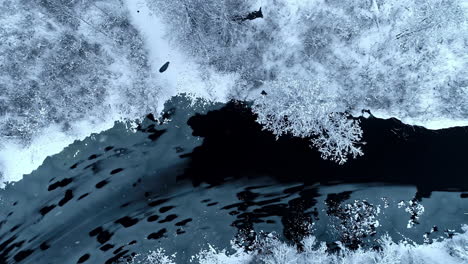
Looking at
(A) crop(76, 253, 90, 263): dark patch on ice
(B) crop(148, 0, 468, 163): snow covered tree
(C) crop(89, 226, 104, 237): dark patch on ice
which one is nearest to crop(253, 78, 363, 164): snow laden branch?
(B) crop(148, 0, 468, 163): snow covered tree

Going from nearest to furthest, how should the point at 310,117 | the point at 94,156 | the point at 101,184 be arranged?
the point at 310,117 < the point at 94,156 < the point at 101,184

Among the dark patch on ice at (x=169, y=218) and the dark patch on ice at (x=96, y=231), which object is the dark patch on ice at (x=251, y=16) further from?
the dark patch on ice at (x=96, y=231)

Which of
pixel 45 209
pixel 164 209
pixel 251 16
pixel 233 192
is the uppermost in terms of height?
pixel 251 16

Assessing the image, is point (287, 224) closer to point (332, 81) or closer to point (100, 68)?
point (332, 81)

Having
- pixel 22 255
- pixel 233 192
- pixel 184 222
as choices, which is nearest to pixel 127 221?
pixel 184 222

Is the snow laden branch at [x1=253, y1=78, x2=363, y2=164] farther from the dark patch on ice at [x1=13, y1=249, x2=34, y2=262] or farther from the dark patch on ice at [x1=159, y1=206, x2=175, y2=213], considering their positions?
the dark patch on ice at [x1=13, y1=249, x2=34, y2=262]

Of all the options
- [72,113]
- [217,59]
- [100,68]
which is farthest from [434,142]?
[72,113]

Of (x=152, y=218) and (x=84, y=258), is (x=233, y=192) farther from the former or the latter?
(x=84, y=258)

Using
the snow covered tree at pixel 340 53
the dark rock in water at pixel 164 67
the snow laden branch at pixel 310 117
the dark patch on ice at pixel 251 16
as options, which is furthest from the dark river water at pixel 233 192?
the dark patch on ice at pixel 251 16
